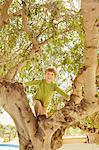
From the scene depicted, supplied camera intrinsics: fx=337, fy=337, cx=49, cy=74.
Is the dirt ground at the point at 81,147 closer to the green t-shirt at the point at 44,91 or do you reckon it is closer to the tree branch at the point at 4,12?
the green t-shirt at the point at 44,91

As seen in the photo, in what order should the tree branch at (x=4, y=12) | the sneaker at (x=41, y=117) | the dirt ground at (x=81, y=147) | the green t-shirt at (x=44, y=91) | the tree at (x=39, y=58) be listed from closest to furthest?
the tree at (x=39, y=58), the sneaker at (x=41, y=117), the green t-shirt at (x=44, y=91), the tree branch at (x=4, y=12), the dirt ground at (x=81, y=147)

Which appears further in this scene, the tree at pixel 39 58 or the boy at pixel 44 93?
the boy at pixel 44 93

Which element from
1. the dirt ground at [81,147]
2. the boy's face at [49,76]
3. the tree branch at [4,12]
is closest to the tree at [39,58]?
the tree branch at [4,12]

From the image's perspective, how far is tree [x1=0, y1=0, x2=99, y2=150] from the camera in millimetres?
3148

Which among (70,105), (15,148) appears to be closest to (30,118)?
(70,105)

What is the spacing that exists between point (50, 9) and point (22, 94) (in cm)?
133

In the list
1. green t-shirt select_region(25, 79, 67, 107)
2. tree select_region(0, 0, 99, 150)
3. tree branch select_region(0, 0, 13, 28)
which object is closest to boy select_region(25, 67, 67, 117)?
green t-shirt select_region(25, 79, 67, 107)

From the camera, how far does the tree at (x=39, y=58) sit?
3148 millimetres

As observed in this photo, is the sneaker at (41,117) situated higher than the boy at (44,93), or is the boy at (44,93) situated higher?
the boy at (44,93)

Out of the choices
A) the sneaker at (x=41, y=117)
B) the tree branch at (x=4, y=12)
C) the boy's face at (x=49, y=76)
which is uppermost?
the tree branch at (x=4, y=12)

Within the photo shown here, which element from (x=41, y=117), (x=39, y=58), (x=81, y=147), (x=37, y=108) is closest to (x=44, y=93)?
(x=37, y=108)

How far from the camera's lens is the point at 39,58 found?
4598 millimetres

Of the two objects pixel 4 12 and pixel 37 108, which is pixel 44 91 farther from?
pixel 4 12

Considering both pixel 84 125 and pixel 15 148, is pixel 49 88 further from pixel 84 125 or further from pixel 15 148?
pixel 15 148
